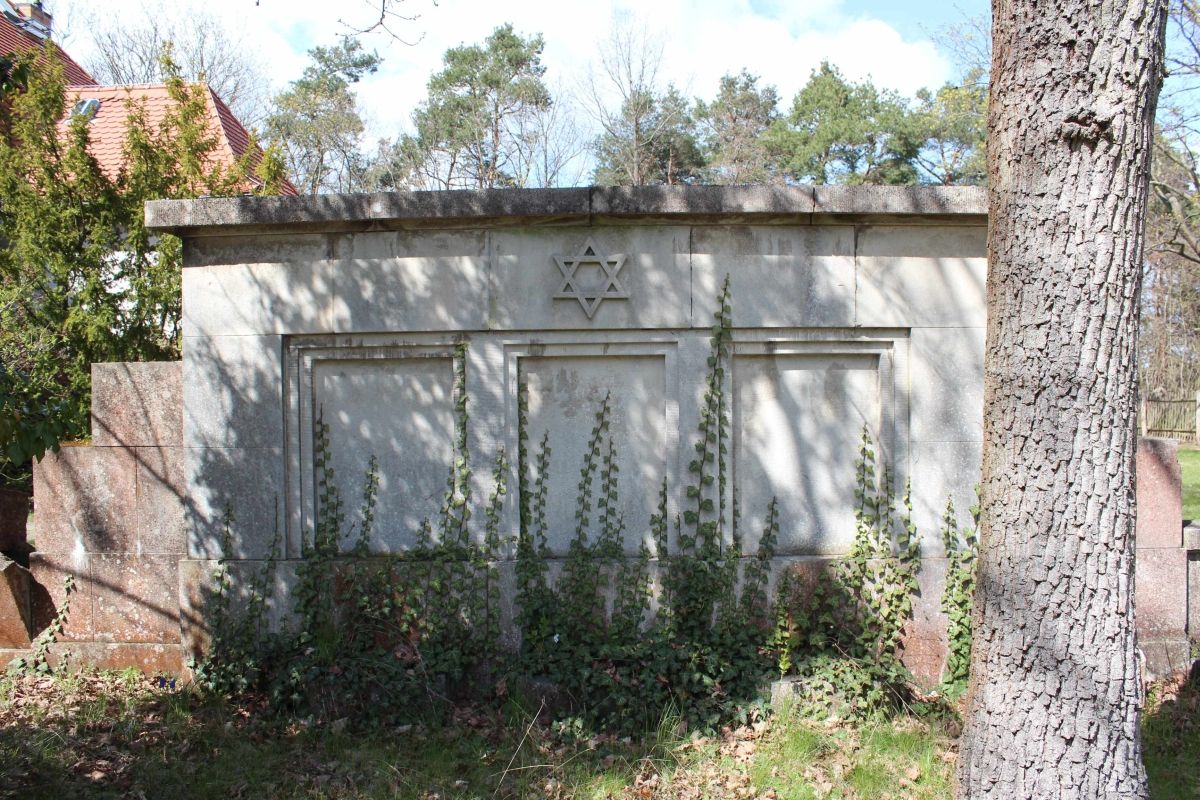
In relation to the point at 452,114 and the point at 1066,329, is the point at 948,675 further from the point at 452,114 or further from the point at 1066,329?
the point at 452,114

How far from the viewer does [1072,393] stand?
291cm

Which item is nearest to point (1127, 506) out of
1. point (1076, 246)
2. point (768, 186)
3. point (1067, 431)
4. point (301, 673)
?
point (1067, 431)

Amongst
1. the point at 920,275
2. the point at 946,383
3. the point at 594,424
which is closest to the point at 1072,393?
the point at 946,383

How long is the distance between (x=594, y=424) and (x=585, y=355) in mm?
401

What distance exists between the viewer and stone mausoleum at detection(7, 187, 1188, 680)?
16.0 ft

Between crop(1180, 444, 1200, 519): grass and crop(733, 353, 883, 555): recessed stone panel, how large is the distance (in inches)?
242

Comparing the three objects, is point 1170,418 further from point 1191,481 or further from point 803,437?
point 803,437

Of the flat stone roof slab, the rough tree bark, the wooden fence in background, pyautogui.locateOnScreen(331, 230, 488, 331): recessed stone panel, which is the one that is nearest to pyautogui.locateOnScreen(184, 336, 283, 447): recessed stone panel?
pyautogui.locateOnScreen(331, 230, 488, 331): recessed stone panel

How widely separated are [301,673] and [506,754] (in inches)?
49.3

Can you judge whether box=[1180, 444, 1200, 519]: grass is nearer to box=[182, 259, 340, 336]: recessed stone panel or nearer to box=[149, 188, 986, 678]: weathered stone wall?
box=[149, 188, 986, 678]: weathered stone wall

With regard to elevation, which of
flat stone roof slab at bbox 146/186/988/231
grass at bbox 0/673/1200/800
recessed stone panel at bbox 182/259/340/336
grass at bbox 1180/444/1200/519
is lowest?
grass at bbox 0/673/1200/800

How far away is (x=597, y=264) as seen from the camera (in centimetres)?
487

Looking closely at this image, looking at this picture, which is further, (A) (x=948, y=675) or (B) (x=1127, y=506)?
(A) (x=948, y=675)

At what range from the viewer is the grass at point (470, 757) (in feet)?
12.7
